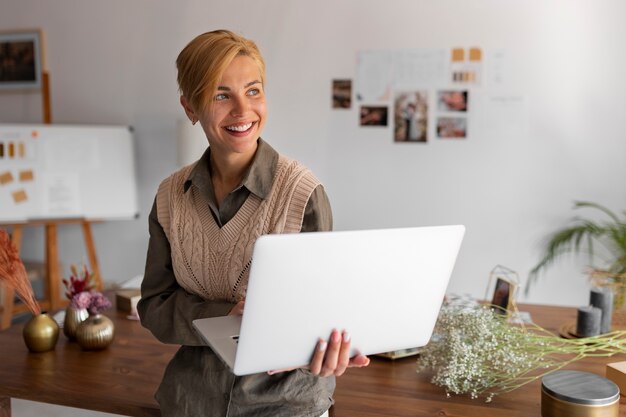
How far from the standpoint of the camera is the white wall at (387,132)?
362cm

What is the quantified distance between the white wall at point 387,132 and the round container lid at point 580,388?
245 cm

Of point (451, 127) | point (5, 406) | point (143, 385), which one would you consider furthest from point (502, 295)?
point (451, 127)

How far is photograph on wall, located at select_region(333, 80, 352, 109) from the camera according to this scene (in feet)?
12.9

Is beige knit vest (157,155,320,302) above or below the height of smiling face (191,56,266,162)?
below

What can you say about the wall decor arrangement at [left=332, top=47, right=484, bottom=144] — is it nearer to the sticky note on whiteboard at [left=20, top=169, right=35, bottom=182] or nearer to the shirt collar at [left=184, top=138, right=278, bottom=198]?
the sticky note on whiteboard at [left=20, top=169, right=35, bottom=182]

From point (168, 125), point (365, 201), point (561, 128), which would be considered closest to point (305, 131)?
point (365, 201)

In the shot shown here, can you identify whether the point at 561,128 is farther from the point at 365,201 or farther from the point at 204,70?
the point at 204,70

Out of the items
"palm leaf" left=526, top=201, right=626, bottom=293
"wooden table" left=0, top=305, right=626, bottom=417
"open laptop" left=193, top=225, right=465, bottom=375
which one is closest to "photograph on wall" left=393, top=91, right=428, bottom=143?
"palm leaf" left=526, top=201, right=626, bottom=293

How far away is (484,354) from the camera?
5.08 feet

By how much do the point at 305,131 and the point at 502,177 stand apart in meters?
1.29

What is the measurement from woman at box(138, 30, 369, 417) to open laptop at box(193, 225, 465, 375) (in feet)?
0.55

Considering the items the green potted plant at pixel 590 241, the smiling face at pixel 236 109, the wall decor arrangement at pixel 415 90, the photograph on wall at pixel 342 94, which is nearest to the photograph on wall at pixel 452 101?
the wall decor arrangement at pixel 415 90

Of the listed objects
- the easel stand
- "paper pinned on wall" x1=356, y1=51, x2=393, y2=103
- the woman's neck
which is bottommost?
the easel stand

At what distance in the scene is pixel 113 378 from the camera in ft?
5.46
